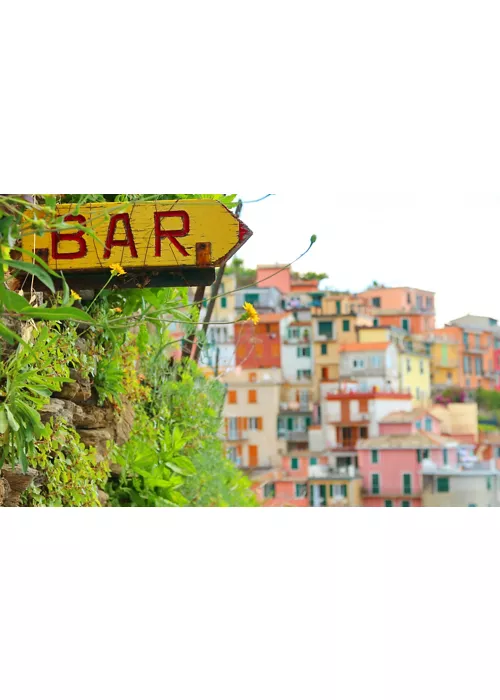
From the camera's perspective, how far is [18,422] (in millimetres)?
1671

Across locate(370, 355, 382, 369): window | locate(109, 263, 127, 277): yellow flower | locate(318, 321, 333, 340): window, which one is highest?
locate(318, 321, 333, 340): window

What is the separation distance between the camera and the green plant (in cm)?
195

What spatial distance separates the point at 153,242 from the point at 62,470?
591mm

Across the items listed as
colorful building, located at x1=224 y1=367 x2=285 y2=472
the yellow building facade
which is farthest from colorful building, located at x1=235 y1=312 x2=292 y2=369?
the yellow building facade

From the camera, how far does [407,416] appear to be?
7207mm

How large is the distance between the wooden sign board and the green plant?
333 millimetres

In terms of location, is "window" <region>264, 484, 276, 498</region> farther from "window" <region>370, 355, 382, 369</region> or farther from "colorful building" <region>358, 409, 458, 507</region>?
"window" <region>370, 355, 382, 369</region>

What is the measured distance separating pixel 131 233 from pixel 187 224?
0.10m

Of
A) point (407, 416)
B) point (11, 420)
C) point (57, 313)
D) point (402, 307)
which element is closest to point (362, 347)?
point (402, 307)

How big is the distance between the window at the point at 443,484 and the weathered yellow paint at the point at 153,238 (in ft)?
21.0

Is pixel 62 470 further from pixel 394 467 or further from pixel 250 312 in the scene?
pixel 394 467

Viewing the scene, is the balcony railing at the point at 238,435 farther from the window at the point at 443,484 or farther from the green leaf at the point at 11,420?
the green leaf at the point at 11,420

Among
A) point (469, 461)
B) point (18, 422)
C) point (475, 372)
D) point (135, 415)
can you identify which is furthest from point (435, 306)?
point (18, 422)

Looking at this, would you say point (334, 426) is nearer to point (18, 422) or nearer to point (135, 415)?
point (135, 415)
